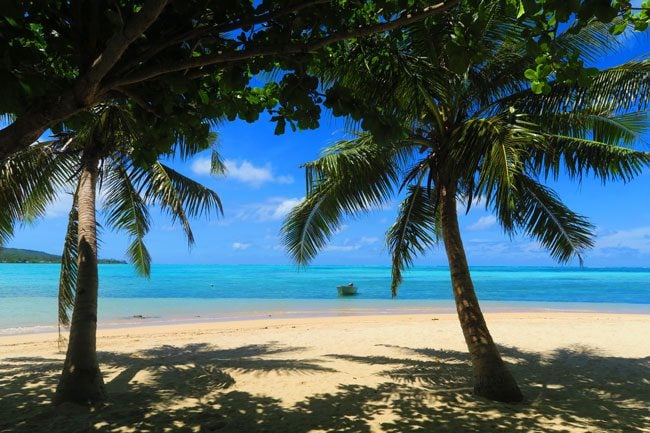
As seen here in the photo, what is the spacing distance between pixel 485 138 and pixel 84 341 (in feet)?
17.1

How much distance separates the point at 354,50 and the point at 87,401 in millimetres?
5001

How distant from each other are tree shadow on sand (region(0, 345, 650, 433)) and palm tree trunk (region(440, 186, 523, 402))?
0.67 ft

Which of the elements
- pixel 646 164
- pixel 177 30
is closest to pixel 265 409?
pixel 177 30

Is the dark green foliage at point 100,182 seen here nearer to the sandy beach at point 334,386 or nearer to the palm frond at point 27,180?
the palm frond at point 27,180

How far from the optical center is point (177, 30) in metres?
3.00

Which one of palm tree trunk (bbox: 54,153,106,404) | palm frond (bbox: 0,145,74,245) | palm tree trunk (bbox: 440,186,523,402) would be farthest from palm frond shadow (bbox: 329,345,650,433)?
palm frond (bbox: 0,145,74,245)

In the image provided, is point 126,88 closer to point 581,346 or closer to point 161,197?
point 161,197

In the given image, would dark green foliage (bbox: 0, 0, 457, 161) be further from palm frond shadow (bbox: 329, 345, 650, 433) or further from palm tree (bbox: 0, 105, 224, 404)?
palm frond shadow (bbox: 329, 345, 650, 433)

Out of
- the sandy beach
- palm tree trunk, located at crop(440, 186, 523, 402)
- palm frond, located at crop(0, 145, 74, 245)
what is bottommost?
the sandy beach

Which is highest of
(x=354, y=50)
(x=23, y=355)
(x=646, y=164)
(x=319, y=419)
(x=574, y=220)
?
(x=354, y=50)

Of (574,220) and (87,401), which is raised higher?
(574,220)

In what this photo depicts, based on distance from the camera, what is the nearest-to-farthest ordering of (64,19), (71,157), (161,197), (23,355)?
(64,19) < (71,157) < (161,197) < (23,355)

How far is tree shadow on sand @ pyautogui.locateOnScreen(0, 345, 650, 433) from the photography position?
4.52 meters

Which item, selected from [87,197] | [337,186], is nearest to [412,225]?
[337,186]
